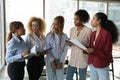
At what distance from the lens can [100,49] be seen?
8.73 ft

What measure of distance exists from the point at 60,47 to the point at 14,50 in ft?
2.29

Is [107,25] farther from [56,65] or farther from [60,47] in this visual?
[56,65]

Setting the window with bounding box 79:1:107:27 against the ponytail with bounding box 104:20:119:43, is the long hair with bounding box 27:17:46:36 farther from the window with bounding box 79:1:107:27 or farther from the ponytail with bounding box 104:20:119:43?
the window with bounding box 79:1:107:27

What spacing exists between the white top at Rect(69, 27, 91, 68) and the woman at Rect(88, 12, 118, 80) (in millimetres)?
268

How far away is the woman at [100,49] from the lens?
263 centimetres

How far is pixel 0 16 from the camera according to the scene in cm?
559

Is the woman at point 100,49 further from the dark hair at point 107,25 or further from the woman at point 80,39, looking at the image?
the woman at point 80,39

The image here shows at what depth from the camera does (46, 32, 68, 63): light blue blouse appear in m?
2.97

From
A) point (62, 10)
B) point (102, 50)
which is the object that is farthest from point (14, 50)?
point (62, 10)

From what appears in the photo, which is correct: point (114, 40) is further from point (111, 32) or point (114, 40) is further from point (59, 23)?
point (59, 23)

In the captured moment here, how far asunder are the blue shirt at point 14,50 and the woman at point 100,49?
849 mm

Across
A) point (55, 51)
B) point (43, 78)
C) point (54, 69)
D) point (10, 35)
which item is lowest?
point (43, 78)

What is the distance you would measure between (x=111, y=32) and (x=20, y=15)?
375cm

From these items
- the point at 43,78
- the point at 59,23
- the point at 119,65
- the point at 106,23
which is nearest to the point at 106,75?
the point at 106,23
